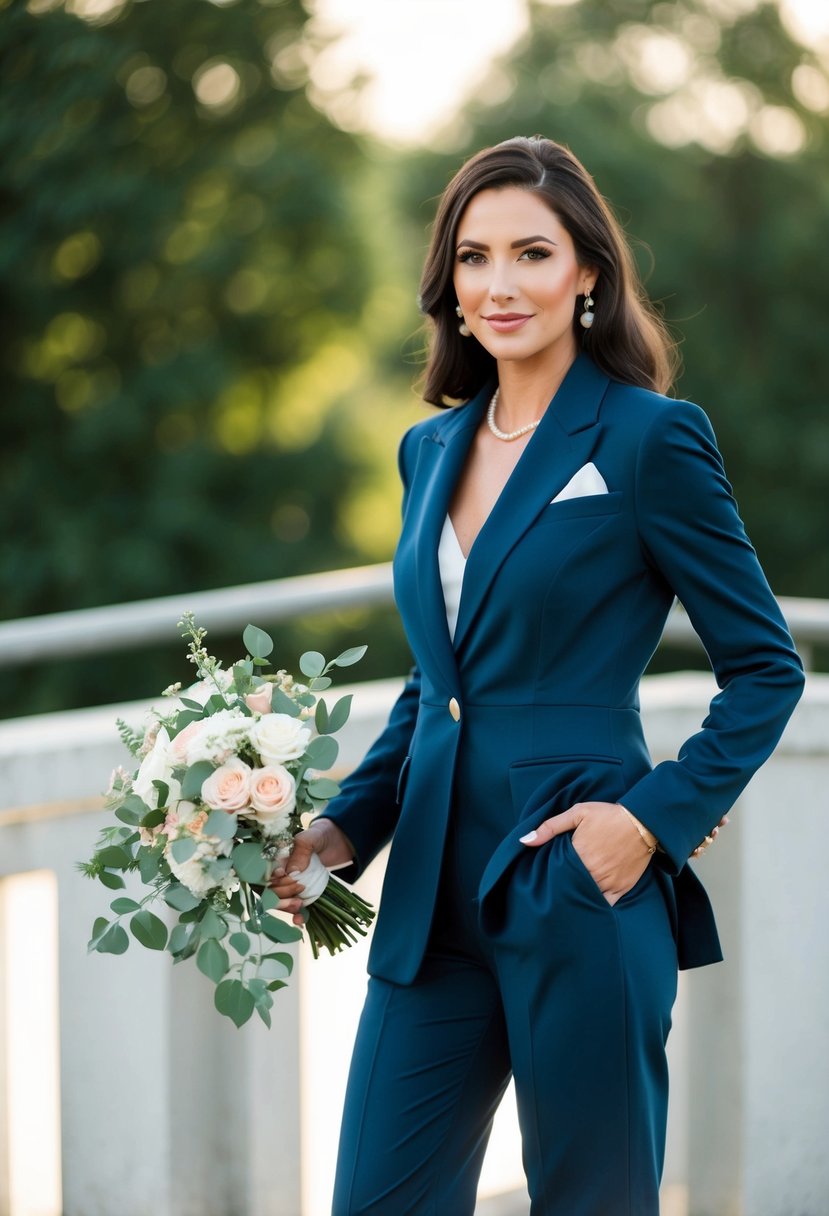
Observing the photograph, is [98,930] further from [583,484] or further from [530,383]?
[530,383]

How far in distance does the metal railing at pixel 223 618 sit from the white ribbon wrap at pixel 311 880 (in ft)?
2.73

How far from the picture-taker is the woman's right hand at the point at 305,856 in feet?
6.89

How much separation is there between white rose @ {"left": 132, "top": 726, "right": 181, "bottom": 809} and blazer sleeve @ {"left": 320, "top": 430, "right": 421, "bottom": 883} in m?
0.38

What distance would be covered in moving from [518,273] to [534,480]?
30 cm

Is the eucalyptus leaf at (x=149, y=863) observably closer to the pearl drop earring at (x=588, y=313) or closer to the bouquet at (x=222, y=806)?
the bouquet at (x=222, y=806)

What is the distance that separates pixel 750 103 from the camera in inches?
894

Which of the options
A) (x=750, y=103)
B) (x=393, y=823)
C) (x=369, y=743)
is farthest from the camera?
(x=750, y=103)

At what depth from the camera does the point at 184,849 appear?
6.28 feet

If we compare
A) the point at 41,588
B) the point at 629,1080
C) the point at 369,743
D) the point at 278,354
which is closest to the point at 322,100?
the point at 278,354

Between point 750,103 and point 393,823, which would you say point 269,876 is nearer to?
point 393,823

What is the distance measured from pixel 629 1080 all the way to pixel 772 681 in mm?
566

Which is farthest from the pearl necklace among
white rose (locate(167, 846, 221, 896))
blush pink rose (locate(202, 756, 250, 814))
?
white rose (locate(167, 846, 221, 896))

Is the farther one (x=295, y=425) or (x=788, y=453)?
(x=788, y=453)

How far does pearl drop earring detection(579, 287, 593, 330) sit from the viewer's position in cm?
219
